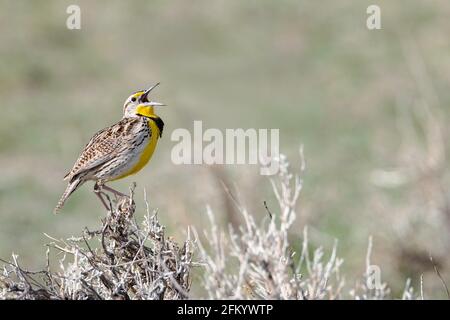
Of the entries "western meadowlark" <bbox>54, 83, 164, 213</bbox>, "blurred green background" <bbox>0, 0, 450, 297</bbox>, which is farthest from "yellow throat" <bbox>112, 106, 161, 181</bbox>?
"blurred green background" <bbox>0, 0, 450, 297</bbox>

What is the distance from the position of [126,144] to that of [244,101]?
14147 mm

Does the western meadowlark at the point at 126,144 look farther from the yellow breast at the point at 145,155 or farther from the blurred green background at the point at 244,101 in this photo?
the blurred green background at the point at 244,101

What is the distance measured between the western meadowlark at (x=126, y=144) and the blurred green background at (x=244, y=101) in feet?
17.6

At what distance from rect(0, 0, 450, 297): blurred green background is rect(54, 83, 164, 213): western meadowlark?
5.36 metres

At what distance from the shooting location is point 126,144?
5027mm

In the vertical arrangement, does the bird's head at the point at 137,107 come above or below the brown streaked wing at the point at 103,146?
Result: above

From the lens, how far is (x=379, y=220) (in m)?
10.6

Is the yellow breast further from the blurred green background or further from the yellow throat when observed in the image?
the blurred green background

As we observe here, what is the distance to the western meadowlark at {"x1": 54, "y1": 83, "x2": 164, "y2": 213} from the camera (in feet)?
16.7

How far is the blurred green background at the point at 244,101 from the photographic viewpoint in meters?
11.3

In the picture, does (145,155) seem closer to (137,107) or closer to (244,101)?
(137,107)

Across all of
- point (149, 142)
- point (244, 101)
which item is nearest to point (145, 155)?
point (149, 142)

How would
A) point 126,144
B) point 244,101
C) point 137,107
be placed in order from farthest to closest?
point 244,101
point 137,107
point 126,144

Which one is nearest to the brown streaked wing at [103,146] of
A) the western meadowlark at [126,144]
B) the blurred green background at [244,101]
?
the western meadowlark at [126,144]
